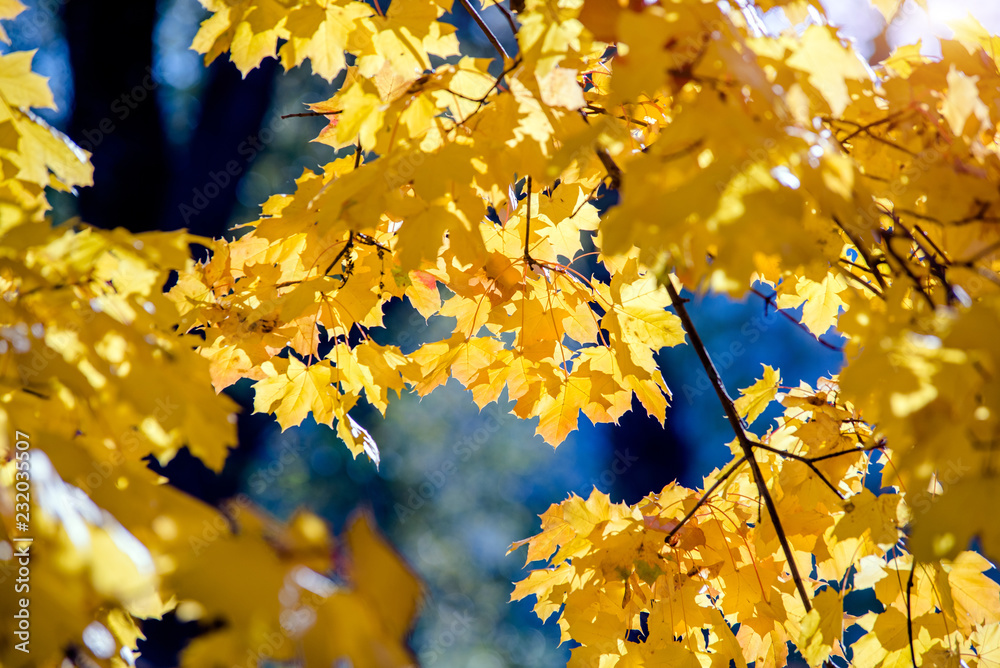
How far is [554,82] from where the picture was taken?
1024 mm

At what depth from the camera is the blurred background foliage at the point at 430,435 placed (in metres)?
7.16

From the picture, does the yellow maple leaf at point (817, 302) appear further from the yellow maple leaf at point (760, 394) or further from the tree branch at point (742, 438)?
the tree branch at point (742, 438)

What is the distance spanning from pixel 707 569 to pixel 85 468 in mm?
1375

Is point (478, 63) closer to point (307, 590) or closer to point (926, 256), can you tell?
point (926, 256)

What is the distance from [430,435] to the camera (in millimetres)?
9672

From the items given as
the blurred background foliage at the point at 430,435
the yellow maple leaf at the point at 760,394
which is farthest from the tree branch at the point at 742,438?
the blurred background foliage at the point at 430,435

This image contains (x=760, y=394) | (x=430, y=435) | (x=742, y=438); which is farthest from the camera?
(x=430, y=435)

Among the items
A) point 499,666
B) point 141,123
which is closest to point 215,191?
point 141,123

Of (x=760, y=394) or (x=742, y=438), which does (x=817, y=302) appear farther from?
(x=742, y=438)

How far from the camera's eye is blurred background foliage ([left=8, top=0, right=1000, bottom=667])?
7156 millimetres

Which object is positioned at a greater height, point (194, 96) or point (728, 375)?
point (194, 96)

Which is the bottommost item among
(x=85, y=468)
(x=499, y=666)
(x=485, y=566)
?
(x=499, y=666)

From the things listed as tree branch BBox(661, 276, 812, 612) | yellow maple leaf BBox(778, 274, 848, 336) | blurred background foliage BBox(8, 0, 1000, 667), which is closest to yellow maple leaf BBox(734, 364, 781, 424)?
yellow maple leaf BBox(778, 274, 848, 336)

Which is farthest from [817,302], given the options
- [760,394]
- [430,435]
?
[430,435]
